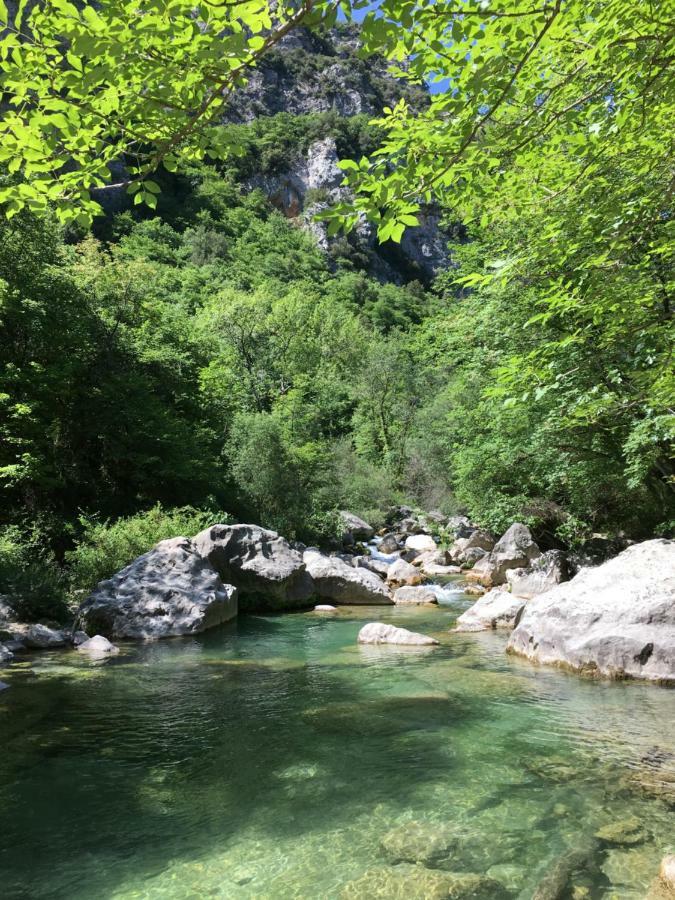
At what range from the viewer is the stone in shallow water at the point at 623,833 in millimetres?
4121

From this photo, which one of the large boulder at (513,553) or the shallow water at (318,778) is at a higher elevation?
the large boulder at (513,553)

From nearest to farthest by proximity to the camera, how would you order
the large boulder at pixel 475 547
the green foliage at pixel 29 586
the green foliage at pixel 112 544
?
the green foliage at pixel 29 586 < the green foliage at pixel 112 544 < the large boulder at pixel 475 547

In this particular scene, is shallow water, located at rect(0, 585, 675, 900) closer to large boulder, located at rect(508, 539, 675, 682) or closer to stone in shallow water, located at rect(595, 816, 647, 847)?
stone in shallow water, located at rect(595, 816, 647, 847)

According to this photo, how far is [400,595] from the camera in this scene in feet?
56.2

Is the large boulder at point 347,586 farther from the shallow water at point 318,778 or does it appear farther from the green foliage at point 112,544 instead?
the shallow water at point 318,778

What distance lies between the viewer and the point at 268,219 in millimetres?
77312

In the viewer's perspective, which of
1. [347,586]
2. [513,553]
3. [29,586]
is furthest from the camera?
[513,553]

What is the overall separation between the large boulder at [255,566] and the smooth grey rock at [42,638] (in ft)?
16.3

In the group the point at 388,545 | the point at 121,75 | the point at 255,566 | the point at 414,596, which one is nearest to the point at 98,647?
the point at 255,566

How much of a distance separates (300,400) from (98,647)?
Result: 22117 millimetres

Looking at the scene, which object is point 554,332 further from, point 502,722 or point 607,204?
point 502,722

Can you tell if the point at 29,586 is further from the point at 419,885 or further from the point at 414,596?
the point at 419,885

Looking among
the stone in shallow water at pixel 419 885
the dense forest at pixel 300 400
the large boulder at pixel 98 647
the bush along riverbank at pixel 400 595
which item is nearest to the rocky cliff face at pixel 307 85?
the dense forest at pixel 300 400

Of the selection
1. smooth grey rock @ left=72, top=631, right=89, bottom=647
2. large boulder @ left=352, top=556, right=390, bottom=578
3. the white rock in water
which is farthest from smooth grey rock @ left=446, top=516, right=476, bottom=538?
smooth grey rock @ left=72, top=631, right=89, bottom=647
